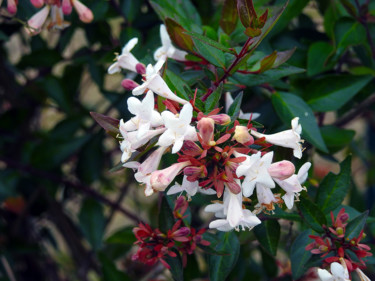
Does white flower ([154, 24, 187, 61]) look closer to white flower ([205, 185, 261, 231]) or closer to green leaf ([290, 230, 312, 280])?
white flower ([205, 185, 261, 231])

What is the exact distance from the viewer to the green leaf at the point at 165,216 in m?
0.92

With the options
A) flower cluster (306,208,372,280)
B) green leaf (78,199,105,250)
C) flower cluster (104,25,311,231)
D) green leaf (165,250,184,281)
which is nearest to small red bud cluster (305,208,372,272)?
flower cluster (306,208,372,280)

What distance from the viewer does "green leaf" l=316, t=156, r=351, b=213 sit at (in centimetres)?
92

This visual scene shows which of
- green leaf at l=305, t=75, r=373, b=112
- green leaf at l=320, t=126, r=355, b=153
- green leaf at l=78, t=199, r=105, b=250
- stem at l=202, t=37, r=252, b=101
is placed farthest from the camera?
green leaf at l=78, t=199, r=105, b=250

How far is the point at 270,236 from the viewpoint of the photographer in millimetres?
909

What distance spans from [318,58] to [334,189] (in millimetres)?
343

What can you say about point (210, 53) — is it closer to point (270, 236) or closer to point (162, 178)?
point (162, 178)

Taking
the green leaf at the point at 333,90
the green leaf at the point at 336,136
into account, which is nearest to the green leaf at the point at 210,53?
the green leaf at the point at 333,90

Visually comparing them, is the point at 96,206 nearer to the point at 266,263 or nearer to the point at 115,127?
the point at 266,263

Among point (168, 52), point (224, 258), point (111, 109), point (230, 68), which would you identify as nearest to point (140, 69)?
point (168, 52)

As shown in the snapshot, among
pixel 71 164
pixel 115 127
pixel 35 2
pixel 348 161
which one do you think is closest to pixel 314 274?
pixel 348 161

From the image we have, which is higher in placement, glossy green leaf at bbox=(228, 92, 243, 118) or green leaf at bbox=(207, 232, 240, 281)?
glossy green leaf at bbox=(228, 92, 243, 118)

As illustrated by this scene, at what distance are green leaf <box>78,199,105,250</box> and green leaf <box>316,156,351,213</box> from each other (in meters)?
0.83

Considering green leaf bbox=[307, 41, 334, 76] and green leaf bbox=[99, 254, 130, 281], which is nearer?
green leaf bbox=[307, 41, 334, 76]
